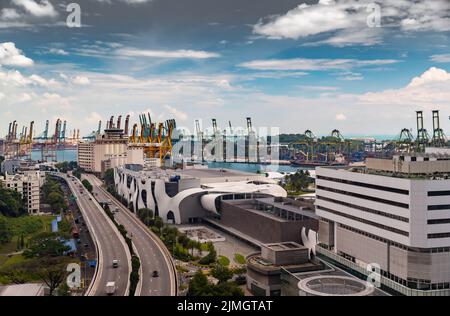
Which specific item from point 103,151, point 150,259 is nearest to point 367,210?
point 150,259

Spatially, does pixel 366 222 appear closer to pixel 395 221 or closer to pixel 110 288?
pixel 395 221

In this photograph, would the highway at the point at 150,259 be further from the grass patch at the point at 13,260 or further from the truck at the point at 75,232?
the grass patch at the point at 13,260

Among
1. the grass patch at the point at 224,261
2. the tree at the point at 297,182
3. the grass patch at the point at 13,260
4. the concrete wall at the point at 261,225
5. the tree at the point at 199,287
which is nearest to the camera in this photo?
the tree at the point at 199,287

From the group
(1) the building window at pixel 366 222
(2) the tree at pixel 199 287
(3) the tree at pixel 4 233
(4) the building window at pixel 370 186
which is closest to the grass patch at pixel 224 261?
(2) the tree at pixel 199 287

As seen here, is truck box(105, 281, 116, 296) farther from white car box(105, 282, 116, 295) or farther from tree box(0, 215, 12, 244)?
tree box(0, 215, 12, 244)

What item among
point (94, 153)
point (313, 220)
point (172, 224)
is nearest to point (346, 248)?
point (313, 220)

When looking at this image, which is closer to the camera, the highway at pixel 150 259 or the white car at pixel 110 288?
the white car at pixel 110 288

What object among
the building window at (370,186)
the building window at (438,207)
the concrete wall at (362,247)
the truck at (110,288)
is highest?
the building window at (370,186)
